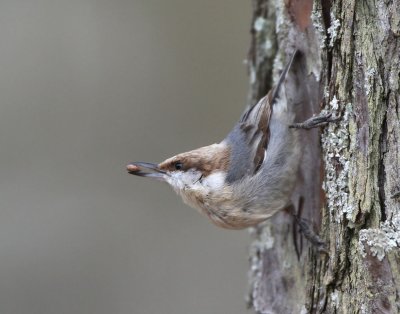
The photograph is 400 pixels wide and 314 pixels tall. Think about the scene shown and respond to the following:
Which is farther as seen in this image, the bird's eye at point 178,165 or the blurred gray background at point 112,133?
the blurred gray background at point 112,133

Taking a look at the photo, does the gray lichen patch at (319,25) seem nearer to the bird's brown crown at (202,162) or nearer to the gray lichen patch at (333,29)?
the gray lichen patch at (333,29)

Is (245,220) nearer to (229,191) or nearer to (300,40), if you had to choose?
(229,191)

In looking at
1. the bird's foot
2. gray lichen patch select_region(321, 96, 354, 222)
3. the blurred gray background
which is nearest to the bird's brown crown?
the bird's foot

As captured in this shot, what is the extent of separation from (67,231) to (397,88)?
3559 mm

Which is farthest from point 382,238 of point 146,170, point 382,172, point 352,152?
point 146,170

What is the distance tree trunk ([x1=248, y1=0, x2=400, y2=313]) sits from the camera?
2414mm

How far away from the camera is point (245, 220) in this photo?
3086 millimetres

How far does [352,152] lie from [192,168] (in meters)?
0.96

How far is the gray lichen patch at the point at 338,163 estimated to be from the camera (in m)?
2.58

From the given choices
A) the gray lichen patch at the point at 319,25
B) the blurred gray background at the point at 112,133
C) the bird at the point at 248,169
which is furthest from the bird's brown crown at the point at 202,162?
the blurred gray background at the point at 112,133

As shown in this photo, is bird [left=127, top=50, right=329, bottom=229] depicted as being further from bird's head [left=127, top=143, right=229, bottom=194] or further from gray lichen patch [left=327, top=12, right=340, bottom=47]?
gray lichen patch [left=327, top=12, right=340, bottom=47]

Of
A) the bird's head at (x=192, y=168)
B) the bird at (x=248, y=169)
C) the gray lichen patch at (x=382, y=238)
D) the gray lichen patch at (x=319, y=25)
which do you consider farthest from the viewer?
the bird's head at (x=192, y=168)

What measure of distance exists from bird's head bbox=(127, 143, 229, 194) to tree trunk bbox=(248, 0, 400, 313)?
0.44 metres

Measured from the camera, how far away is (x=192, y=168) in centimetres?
324
